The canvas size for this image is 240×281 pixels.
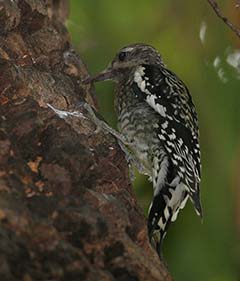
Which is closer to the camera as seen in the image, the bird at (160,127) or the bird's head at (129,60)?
the bird at (160,127)

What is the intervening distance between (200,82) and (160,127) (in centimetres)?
39

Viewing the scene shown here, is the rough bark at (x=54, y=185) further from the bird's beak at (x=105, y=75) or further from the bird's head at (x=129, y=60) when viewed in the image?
the bird's head at (x=129, y=60)

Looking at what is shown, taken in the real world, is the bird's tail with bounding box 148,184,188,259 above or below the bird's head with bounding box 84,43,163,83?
below

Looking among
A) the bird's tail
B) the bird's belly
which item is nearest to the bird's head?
the bird's belly

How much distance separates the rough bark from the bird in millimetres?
521

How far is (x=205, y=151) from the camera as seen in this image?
15.4 ft

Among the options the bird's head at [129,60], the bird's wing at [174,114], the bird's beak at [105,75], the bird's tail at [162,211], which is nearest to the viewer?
the bird's tail at [162,211]

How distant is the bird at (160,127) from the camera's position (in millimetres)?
4273

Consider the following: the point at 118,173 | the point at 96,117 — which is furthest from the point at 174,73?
the point at 118,173

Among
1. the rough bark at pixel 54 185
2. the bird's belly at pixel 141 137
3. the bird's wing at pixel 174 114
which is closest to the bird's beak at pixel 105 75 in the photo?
the bird's wing at pixel 174 114

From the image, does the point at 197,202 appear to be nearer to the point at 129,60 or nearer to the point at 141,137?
the point at 141,137

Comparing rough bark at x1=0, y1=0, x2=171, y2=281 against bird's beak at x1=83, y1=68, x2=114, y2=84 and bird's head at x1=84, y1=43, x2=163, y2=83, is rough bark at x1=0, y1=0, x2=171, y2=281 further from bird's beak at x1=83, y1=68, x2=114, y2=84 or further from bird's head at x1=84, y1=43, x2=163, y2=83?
bird's head at x1=84, y1=43, x2=163, y2=83

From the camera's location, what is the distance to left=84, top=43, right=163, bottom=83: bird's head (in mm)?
5332

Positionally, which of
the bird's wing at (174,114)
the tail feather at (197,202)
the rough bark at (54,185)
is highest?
the rough bark at (54,185)
